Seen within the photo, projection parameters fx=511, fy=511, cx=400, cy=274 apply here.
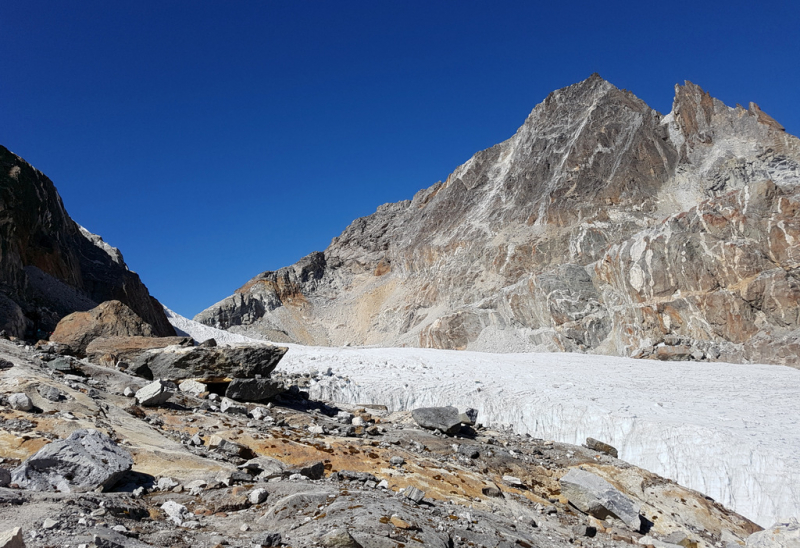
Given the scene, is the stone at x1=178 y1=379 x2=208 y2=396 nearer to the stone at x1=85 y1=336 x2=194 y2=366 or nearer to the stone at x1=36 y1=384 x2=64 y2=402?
the stone at x1=85 y1=336 x2=194 y2=366

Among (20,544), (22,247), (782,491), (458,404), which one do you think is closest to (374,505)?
(20,544)

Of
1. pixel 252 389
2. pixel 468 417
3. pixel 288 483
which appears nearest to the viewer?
pixel 288 483

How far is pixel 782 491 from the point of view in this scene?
11.9 metres

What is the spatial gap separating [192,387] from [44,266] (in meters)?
28.9

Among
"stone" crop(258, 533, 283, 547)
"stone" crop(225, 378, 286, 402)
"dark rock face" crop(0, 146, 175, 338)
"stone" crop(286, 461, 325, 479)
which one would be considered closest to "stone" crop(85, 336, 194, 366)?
"stone" crop(225, 378, 286, 402)

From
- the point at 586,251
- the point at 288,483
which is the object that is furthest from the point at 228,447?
the point at 586,251

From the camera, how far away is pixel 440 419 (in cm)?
1425

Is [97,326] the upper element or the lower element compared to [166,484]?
upper

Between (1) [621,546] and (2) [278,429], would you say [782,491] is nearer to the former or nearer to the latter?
(1) [621,546]

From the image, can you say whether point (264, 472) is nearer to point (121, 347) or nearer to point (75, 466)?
point (75, 466)

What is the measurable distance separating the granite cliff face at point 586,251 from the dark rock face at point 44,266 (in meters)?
38.2

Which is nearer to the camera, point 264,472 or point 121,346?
point 264,472

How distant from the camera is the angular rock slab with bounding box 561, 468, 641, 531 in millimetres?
9578

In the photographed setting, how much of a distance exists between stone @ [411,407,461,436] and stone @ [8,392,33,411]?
30.3 feet
